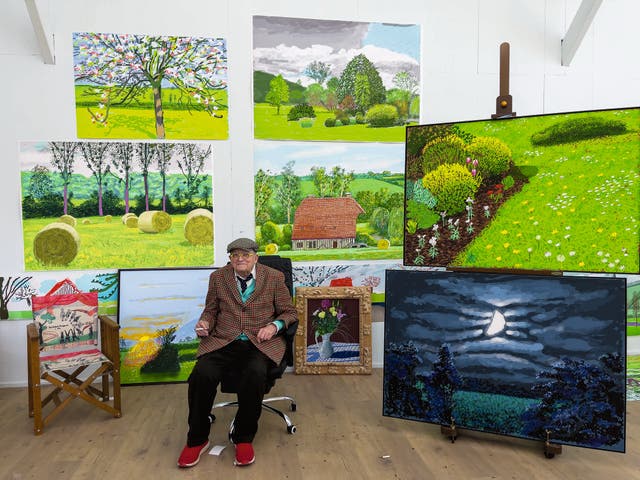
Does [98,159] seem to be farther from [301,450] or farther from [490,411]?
[490,411]

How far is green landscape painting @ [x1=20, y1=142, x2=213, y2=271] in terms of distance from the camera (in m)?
3.88

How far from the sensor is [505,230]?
9.28ft

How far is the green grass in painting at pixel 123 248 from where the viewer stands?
153 inches

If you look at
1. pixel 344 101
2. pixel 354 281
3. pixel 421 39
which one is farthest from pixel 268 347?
pixel 421 39

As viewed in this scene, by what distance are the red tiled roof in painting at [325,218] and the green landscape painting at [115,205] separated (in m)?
0.75

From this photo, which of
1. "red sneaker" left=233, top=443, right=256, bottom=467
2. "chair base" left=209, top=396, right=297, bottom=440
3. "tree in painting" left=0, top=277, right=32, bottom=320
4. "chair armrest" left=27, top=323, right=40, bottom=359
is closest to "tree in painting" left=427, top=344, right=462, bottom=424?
"chair base" left=209, top=396, right=297, bottom=440

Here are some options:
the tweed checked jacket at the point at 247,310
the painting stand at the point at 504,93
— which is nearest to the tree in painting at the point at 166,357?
the tweed checked jacket at the point at 247,310

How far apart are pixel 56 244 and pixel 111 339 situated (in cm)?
109

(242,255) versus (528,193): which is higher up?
→ (528,193)

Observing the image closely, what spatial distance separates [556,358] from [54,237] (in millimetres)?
3599

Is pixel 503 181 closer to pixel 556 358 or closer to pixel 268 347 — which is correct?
pixel 556 358

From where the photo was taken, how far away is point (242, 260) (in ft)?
10.1

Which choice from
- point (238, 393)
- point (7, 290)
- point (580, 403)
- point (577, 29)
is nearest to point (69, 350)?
point (7, 290)

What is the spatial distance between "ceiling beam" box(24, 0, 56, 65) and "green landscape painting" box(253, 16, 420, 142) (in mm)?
1519
